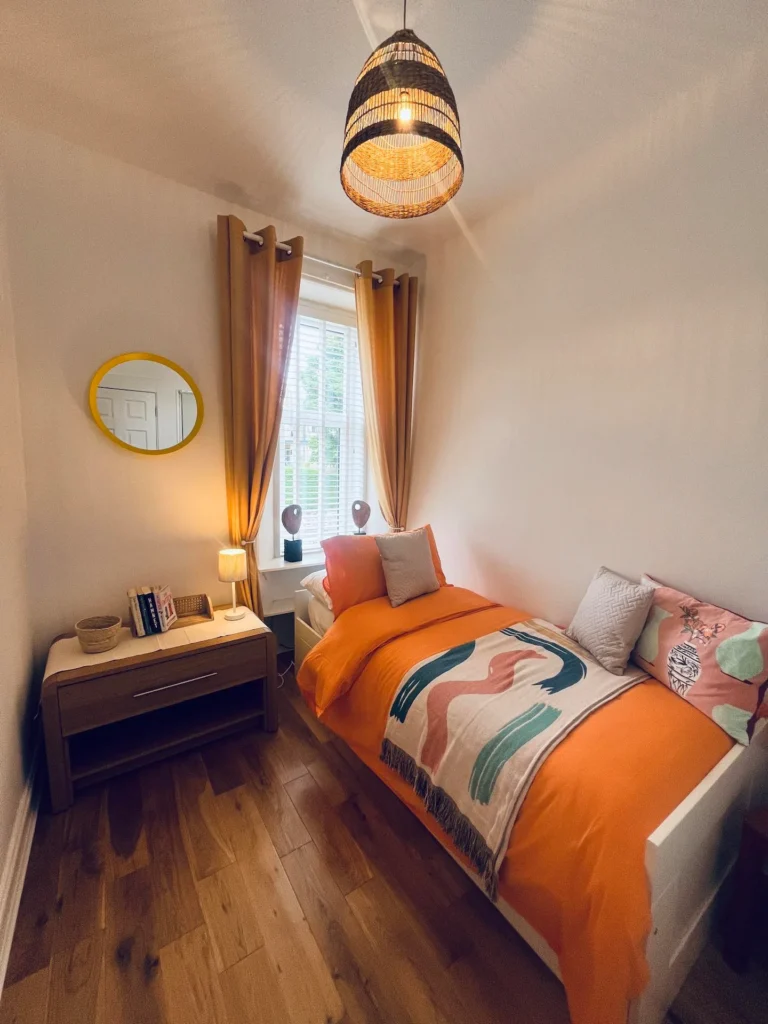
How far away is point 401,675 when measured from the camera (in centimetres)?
153

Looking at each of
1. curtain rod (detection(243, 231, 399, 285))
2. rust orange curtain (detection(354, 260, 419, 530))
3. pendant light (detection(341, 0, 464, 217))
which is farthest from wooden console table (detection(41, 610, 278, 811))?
curtain rod (detection(243, 231, 399, 285))

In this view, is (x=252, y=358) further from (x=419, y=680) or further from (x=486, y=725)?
(x=486, y=725)

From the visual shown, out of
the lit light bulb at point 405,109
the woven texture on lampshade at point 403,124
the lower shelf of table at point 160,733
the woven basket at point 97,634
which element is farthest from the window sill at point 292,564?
the lit light bulb at point 405,109

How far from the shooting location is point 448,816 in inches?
47.7

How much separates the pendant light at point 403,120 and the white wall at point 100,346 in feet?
4.14

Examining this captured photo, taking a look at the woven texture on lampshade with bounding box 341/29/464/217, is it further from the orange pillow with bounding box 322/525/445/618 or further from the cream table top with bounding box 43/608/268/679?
the cream table top with bounding box 43/608/268/679

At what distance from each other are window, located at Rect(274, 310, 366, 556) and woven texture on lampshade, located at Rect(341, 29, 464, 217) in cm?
145

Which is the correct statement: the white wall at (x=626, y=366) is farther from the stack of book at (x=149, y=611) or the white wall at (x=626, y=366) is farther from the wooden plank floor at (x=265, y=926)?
the stack of book at (x=149, y=611)

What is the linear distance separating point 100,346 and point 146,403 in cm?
31

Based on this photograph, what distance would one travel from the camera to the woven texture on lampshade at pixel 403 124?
1017 millimetres

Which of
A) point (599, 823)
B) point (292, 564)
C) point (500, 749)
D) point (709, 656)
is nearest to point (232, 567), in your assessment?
point (292, 564)

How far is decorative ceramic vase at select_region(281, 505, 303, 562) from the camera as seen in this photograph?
2.51 metres

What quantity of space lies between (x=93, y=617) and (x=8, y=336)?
126 centimetres

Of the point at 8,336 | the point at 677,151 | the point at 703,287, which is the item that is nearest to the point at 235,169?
the point at 8,336
